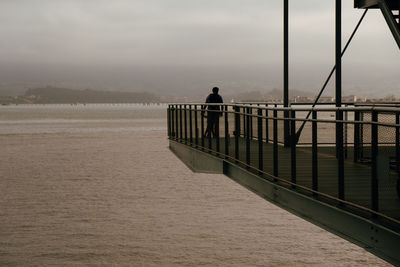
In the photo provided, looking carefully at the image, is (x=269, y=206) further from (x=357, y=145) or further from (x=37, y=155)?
(x=37, y=155)

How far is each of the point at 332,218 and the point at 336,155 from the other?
2.23 metres

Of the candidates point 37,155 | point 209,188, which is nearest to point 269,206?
point 209,188

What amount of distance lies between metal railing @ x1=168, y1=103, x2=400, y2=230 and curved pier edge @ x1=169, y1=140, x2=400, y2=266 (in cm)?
12

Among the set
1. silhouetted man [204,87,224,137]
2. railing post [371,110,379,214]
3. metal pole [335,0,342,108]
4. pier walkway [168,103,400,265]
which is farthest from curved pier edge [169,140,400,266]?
metal pole [335,0,342,108]

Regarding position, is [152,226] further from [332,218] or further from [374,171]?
[374,171]

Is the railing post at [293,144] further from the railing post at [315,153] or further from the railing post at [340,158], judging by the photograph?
the railing post at [340,158]

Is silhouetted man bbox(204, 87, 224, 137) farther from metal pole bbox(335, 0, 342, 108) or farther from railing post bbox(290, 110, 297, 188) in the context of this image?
railing post bbox(290, 110, 297, 188)

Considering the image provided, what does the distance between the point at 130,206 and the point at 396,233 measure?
6051mm

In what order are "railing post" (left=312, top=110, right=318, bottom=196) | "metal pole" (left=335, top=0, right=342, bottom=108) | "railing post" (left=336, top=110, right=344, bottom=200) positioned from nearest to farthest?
"railing post" (left=336, top=110, right=344, bottom=200)
"railing post" (left=312, top=110, right=318, bottom=196)
"metal pole" (left=335, top=0, right=342, bottom=108)

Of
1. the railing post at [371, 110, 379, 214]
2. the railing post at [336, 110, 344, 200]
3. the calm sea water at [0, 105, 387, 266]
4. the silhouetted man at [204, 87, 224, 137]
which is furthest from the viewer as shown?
the silhouetted man at [204, 87, 224, 137]

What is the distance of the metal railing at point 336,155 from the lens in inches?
256

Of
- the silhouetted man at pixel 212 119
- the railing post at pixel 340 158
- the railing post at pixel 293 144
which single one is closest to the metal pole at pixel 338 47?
the silhouetted man at pixel 212 119

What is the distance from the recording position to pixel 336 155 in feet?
31.3

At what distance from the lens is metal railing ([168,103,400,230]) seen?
6.51 metres
